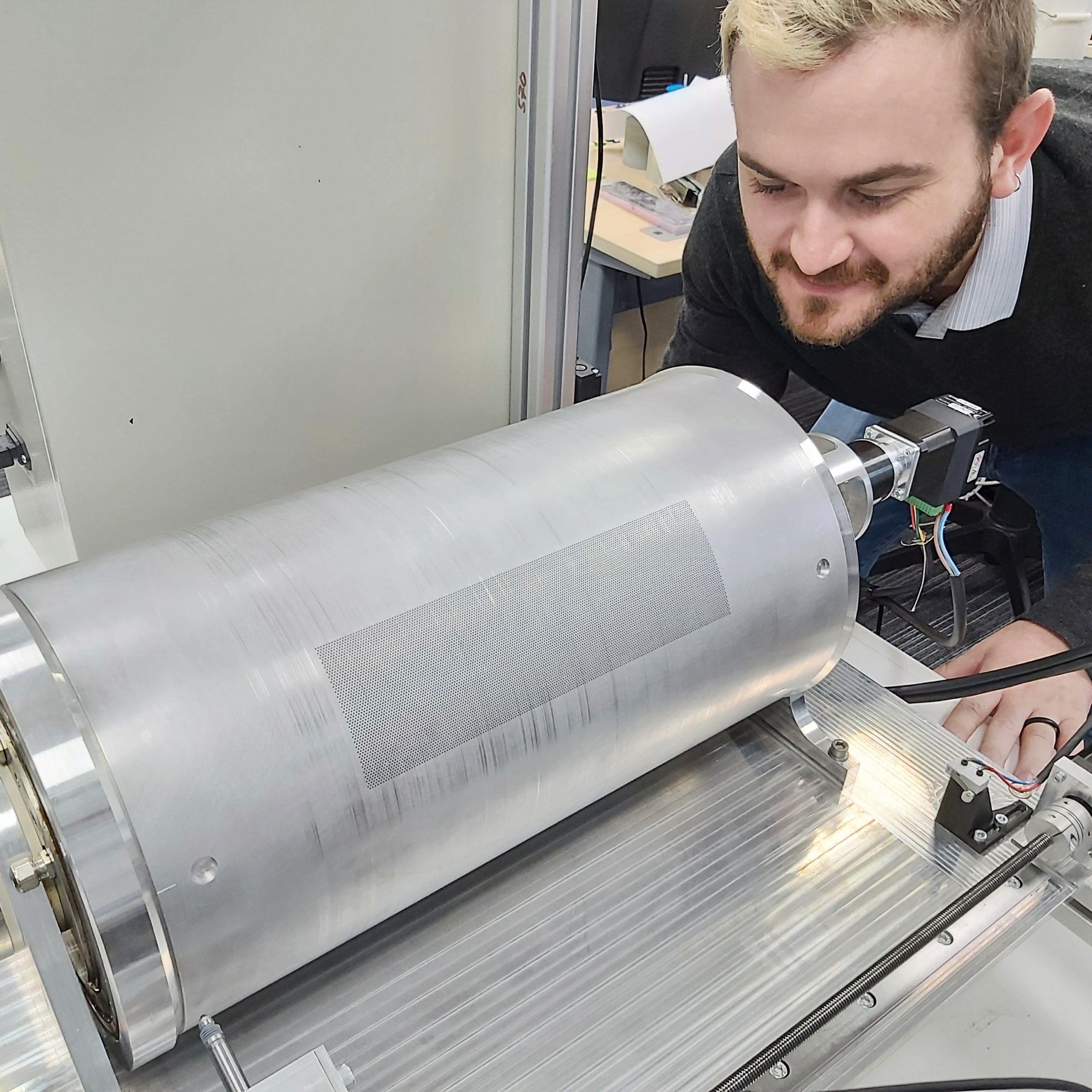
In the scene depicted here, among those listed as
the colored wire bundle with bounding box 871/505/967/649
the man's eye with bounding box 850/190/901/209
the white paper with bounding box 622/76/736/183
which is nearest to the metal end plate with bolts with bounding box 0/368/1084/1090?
the man's eye with bounding box 850/190/901/209

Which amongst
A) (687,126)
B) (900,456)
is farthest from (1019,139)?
(687,126)

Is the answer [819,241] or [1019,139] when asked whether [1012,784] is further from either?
[1019,139]

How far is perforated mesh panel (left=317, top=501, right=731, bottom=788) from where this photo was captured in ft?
1.48

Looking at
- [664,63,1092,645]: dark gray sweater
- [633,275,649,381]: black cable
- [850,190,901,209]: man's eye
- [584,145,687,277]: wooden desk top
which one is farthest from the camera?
[633,275,649,381]: black cable

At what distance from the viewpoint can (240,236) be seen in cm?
61

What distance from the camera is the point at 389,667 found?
46 centimetres

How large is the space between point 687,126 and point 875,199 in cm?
91

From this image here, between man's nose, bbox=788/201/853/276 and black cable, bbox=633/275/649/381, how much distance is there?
2.81 feet

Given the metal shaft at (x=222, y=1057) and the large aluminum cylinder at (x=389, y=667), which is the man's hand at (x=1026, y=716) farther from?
the metal shaft at (x=222, y=1057)

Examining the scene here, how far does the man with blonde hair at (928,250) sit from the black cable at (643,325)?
579mm

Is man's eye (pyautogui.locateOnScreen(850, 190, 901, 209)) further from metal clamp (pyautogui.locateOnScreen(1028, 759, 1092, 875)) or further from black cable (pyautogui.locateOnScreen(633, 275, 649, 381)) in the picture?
black cable (pyautogui.locateOnScreen(633, 275, 649, 381))

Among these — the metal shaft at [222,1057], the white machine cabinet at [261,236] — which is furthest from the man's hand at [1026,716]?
the metal shaft at [222,1057]

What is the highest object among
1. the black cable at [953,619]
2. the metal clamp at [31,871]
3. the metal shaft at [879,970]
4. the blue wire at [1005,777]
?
the metal clamp at [31,871]

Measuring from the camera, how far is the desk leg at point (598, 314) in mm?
1644
